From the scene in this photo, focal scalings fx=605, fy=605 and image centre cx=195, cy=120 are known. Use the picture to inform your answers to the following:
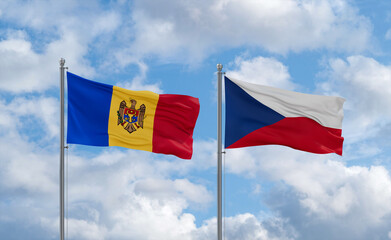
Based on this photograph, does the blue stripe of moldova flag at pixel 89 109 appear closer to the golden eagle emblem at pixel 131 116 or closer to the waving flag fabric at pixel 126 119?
the waving flag fabric at pixel 126 119

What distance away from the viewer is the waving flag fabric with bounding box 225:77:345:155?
68.4 ft

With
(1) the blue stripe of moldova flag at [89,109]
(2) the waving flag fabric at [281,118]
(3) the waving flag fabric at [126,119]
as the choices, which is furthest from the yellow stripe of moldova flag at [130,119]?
(2) the waving flag fabric at [281,118]

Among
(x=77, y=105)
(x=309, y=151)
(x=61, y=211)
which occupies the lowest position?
(x=61, y=211)

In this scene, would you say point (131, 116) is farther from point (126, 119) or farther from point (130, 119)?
point (126, 119)

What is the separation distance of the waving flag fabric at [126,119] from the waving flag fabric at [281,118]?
1.62 m

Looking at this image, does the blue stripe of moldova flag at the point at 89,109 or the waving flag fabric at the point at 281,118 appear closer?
the blue stripe of moldova flag at the point at 89,109

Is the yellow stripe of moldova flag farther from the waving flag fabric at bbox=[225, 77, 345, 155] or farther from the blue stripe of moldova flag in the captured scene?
the waving flag fabric at bbox=[225, 77, 345, 155]

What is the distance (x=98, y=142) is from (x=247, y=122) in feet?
17.0

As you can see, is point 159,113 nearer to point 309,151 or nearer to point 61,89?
point 61,89

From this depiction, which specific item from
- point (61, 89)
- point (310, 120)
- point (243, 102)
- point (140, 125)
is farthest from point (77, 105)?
point (310, 120)

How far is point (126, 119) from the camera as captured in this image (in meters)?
21.0

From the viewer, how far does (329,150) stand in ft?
71.9

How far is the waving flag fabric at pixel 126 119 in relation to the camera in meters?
20.8

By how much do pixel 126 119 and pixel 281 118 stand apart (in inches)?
215
